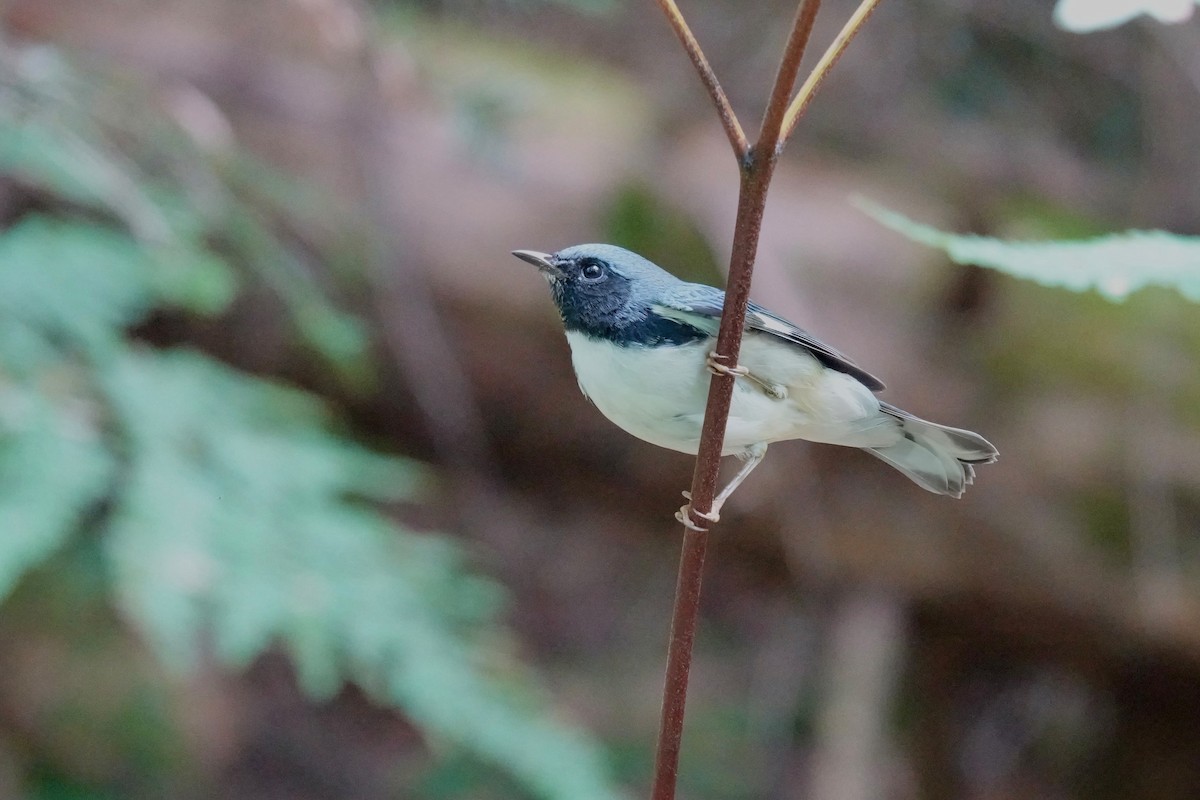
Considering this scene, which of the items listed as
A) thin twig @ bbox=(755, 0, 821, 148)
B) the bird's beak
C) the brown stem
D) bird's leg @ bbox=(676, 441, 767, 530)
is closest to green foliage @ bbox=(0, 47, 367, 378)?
the bird's beak

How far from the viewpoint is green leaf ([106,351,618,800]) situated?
8.50 ft

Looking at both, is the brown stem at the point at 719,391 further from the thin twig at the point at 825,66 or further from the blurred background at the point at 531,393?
the blurred background at the point at 531,393

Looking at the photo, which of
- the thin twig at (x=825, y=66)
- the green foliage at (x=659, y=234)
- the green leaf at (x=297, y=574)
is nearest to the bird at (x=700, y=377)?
the thin twig at (x=825, y=66)

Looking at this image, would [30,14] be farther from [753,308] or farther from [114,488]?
[753,308]

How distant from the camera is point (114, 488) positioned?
2.84 m

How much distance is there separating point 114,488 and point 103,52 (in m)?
2.79

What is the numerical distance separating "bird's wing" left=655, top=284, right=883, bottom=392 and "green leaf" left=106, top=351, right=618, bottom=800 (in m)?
1.27

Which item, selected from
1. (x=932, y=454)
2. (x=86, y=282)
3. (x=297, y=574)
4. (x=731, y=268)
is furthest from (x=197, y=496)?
(x=731, y=268)

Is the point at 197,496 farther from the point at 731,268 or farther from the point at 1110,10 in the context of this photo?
the point at 1110,10

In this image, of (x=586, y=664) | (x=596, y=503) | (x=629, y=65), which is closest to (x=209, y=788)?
(x=586, y=664)

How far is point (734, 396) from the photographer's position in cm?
174

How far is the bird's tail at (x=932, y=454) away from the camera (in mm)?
1865

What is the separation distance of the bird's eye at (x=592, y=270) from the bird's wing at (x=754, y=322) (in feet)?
0.36

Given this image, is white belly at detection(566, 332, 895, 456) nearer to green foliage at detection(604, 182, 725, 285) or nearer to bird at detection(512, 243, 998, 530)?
bird at detection(512, 243, 998, 530)
